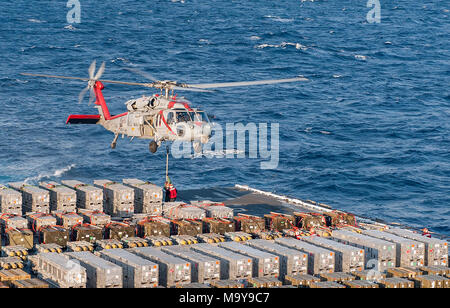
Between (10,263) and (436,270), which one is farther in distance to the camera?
(436,270)

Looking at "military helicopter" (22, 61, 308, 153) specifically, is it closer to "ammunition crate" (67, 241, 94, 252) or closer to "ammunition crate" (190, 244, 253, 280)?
"ammunition crate" (67, 241, 94, 252)

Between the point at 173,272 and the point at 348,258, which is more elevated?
the point at 173,272

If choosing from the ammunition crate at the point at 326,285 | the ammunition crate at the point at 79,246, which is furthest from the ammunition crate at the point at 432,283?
the ammunition crate at the point at 79,246

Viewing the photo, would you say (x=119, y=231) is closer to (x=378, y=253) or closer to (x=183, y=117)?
(x=183, y=117)

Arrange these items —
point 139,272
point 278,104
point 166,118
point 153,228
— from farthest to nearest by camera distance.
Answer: point 278,104, point 166,118, point 153,228, point 139,272

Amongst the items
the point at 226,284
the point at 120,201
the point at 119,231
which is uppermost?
the point at 226,284

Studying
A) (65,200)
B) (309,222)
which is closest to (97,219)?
(65,200)

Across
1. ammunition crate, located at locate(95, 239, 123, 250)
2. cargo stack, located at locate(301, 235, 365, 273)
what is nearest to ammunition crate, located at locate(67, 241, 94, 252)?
ammunition crate, located at locate(95, 239, 123, 250)

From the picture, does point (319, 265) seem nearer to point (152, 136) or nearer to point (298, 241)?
point (298, 241)
